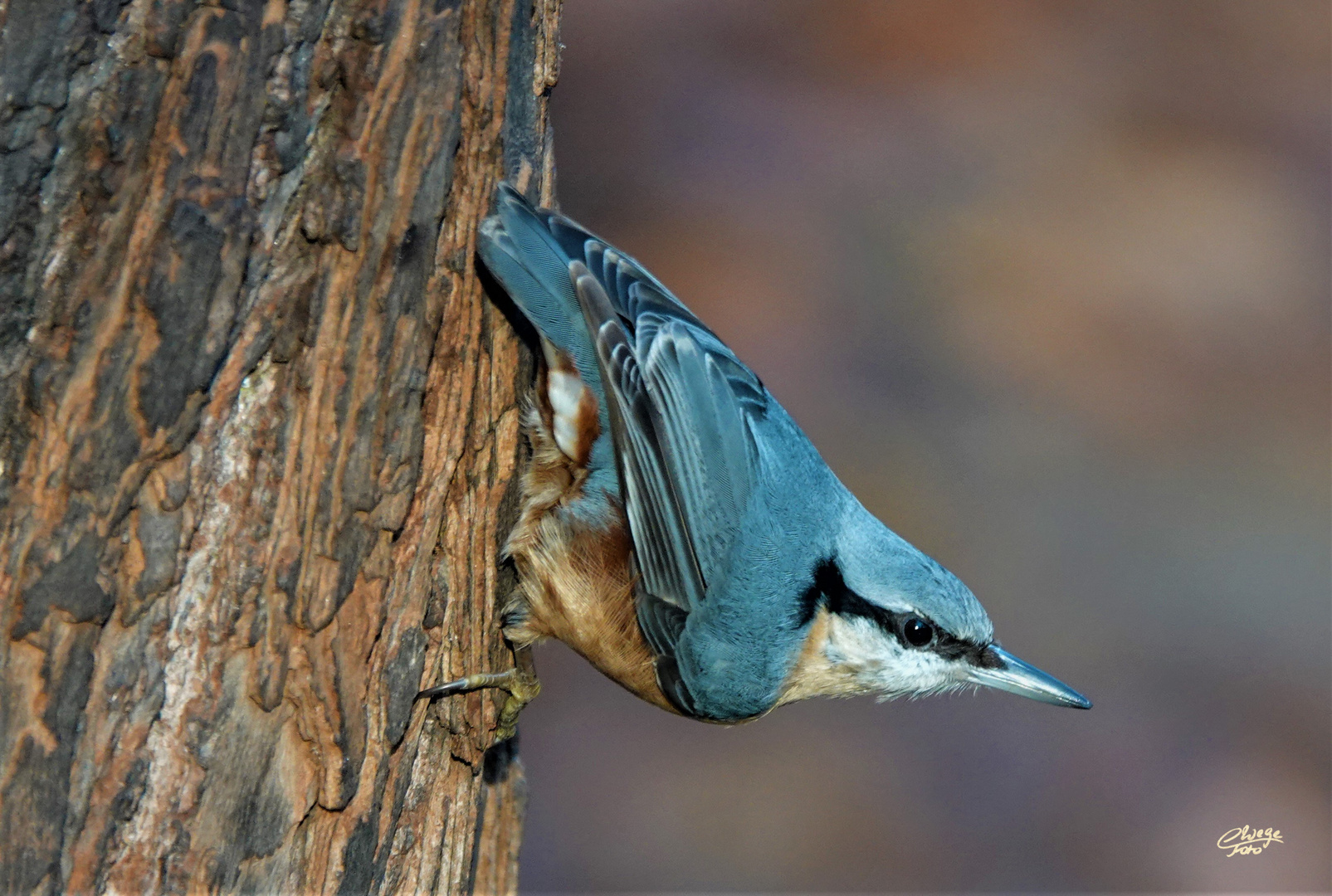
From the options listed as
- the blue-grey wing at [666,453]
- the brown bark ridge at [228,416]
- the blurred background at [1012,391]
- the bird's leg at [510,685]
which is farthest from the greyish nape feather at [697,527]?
the blurred background at [1012,391]

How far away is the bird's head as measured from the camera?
→ 2445 millimetres

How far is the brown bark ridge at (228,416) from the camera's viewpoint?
1.42 metres

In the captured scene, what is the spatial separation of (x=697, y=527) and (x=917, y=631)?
1.90 feet

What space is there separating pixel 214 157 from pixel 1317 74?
718 cm

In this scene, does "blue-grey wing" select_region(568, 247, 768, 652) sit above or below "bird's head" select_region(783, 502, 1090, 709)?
above

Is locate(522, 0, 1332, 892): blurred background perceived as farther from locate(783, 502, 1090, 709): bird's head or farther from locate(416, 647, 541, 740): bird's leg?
locate(416, 647, 541, 740): bird's leg

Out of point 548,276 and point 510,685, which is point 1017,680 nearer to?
point 510,685

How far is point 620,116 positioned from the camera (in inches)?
218

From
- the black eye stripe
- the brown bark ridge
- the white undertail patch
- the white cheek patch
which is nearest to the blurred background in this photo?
the white cheek patch

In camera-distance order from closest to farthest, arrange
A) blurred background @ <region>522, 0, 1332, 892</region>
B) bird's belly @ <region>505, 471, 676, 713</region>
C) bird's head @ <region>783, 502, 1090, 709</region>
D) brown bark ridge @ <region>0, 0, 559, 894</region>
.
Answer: brown bark ridge @ <region>0, 0, 559, 894</region> < bird's belly @ <region>505, 471, 676, 713</region> < bird's head @ <region>783, 502, 1090, 709</region> < blurred background @ <region>522, 0, 1332, 892</region>

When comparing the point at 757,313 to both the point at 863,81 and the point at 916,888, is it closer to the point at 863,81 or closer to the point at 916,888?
the point at 863,81

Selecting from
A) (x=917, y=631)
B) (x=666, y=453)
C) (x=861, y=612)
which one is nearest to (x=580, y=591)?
(x=666, y=453)

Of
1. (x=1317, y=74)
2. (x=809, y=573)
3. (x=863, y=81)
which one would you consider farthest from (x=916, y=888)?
(x=1317, y=74)

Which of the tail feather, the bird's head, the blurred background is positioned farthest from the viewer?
the blurred background
